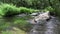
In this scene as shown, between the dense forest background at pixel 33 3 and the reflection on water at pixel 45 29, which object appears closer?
the reflection on water at pixel 45 29

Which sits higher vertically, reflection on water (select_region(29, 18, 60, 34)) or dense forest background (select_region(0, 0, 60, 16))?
reflection on water (select_region(29, 18, 60, 34))

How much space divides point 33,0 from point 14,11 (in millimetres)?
5928

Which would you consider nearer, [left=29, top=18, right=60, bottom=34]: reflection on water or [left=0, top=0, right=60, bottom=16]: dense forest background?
[left=29, top=18, right=60, bottom=34]: reflection on water

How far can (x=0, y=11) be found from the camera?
51.6 feet

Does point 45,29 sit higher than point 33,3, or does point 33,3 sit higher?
point 45,29

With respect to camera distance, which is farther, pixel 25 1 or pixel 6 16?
pixel 25 1

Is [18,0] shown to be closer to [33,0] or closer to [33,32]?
[33,0]

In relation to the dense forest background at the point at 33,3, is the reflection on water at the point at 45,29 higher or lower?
higher

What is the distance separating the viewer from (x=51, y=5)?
860 inches

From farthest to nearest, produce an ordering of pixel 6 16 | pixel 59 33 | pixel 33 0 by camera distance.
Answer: pixel 33 0
pixel 6 16
pixel 59 33

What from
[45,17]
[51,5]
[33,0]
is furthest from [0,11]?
[51,5]

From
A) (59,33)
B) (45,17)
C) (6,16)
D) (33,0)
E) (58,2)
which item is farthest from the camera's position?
(33,0)

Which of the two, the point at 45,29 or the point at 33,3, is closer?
the point at 45,29

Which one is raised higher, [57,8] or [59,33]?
[59,33]
